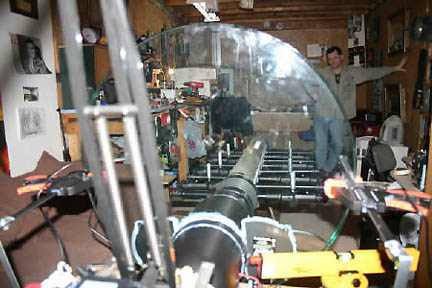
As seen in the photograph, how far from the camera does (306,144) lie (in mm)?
1002

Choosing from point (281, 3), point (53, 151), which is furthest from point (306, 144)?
point (281, 3)

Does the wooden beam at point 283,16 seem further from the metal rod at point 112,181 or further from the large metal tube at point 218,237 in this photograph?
the metal rod at point 112,181

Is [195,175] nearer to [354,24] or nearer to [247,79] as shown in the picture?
[247,79]

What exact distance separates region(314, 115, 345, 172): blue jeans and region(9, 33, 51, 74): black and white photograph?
6.63 ft

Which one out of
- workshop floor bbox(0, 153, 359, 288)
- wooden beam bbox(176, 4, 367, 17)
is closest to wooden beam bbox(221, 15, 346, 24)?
wooden beam bbox(176, 4, 367, 17)

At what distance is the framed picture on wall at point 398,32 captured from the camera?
156 inches

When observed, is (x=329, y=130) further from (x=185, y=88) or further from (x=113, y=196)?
(x=113, y=196)

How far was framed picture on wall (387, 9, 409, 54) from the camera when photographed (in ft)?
13.0

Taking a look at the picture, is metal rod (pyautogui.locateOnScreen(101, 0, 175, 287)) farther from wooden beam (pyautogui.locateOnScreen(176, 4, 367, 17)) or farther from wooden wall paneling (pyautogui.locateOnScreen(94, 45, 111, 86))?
wooden beam (pyautogui.locateOnScreen(176, 4, 367, 17))

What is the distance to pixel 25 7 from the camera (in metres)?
2.20

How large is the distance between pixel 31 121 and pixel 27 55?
1.47 ft

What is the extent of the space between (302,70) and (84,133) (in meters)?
0.56

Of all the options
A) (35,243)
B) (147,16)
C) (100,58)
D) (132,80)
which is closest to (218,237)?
(132,80)

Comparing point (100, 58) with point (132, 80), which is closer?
point (132, 80)
